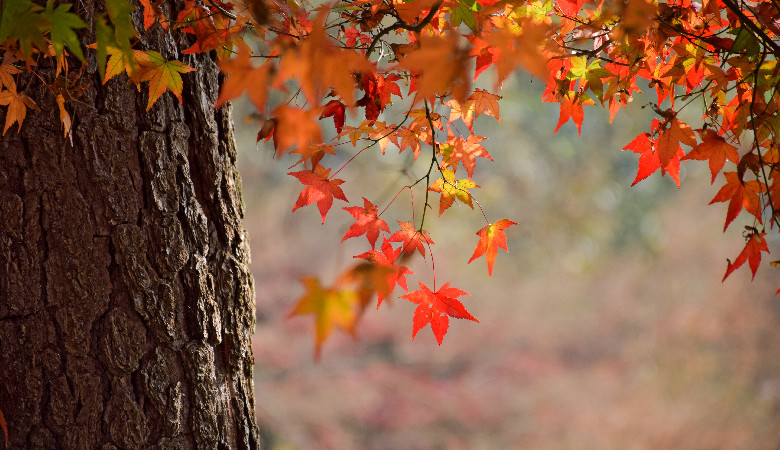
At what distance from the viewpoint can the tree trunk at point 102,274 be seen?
68 centimetres

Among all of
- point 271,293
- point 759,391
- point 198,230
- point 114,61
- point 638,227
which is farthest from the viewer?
point 638,227

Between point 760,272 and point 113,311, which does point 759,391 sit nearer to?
point 760,272

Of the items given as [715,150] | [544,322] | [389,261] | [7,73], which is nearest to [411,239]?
[389,261]

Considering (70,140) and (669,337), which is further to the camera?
(669,337)

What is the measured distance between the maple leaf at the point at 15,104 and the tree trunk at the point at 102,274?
0.06 ft

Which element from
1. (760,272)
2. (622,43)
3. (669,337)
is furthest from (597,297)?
(622,43)

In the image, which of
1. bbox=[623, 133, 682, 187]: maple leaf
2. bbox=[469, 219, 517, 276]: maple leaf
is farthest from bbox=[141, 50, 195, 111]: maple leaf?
bbox=[623, 133, 682, 187]: maple leaf

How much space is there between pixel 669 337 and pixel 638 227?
86 cm

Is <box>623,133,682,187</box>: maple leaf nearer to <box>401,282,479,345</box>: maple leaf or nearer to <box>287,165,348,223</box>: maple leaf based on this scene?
<box>401,282,479,345</box>: maple leaf

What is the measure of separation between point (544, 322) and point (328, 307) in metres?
3.38

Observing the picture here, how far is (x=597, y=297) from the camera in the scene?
3656 millimetres

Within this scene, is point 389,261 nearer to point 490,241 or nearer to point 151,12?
point 490,241

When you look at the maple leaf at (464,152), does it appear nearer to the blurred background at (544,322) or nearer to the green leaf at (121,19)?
the green leaf at (121,19)

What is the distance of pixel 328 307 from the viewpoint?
0.41m
